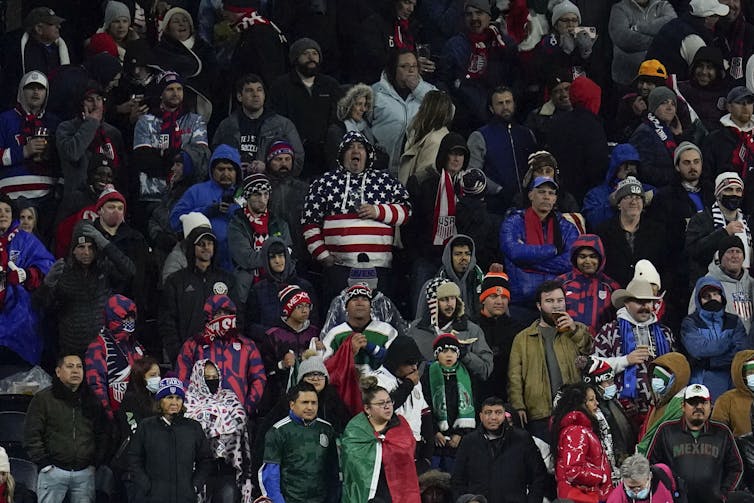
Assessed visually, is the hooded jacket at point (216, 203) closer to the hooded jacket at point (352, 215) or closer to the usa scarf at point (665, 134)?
the hooded jacket at point (352, 215)

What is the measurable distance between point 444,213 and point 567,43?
3395 mm

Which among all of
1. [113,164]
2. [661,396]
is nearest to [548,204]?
[661,396]

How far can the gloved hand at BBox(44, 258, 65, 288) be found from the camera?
18.5m

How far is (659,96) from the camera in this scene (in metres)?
21.0

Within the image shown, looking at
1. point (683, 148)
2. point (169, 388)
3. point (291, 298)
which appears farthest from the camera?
point (683, 148)

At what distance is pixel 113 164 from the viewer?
20266 mm

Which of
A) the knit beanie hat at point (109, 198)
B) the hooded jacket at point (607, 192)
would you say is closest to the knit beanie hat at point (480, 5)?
the hooded jacket at point (607, 192)

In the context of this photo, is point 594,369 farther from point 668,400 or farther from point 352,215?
point 352,215

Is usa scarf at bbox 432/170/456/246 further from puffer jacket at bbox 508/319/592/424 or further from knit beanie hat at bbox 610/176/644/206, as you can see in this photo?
puffer jacket at bbox 508/319/592/424

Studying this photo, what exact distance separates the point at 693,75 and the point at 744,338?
4.20m

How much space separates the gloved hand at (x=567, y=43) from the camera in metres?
22.3

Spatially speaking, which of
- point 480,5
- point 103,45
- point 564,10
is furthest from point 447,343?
point 103,45

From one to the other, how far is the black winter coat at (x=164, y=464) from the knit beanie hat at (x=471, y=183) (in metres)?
3.96

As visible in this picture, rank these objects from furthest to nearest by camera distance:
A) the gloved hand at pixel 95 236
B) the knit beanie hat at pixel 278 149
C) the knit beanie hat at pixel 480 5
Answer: the knit beanie hat at pixel 480 5, the knit beanie hat at pixel 278 149, the gloved hand at pixel 95 236
